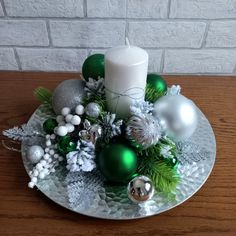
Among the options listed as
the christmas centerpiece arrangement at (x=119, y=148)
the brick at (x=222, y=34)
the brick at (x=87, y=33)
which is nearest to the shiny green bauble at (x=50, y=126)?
the christmas centerpiece arrangement at (x=119, y=148)

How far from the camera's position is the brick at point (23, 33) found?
718mm

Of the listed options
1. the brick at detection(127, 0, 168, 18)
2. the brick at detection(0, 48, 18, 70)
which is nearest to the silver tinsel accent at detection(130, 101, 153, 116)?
the brick at detection(127, 0, 168, 18)

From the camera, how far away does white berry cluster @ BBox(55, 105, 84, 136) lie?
436mm

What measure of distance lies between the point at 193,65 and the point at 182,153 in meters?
0.40

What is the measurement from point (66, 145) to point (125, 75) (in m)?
0.13

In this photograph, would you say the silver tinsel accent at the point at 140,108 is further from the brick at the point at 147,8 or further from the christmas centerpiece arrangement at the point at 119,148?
the brick at the point at 147,8

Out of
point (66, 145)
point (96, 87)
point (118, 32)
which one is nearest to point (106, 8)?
point (118, 32)

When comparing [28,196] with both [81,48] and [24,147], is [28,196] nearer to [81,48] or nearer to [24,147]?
[24,147]

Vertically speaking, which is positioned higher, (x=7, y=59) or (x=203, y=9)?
(x=203, y=9)

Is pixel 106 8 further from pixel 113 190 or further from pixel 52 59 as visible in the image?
pixel 113 190

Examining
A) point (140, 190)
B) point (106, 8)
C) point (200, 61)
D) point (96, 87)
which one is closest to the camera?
point (140, 190)

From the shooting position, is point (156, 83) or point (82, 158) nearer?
point (82, 158)

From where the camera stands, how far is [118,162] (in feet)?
1.30

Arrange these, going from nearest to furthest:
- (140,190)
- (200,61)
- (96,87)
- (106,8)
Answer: (140,190) < (96,87) < (106,8) < (200,61)
